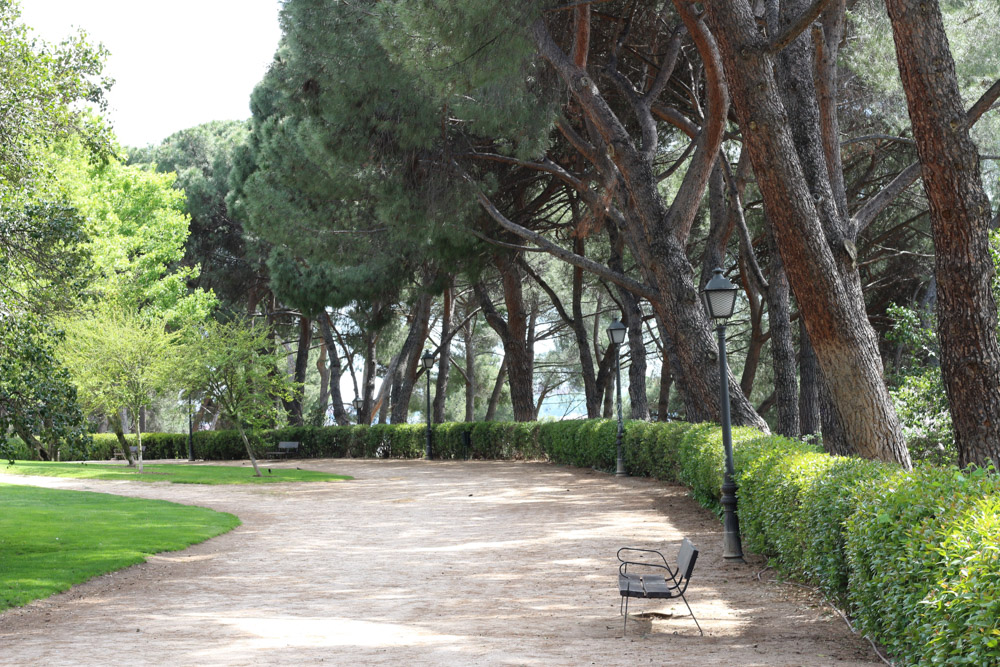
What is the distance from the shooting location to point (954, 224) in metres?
7.09

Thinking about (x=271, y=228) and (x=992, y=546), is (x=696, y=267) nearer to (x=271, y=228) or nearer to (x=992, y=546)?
(x=271, y=228)

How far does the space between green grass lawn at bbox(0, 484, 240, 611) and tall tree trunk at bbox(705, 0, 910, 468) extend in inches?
280

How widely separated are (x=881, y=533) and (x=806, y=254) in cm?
410

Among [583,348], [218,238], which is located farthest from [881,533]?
[218,238]

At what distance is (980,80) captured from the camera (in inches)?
625

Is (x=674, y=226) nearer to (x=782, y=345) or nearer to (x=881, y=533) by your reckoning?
(x=782, y=345)

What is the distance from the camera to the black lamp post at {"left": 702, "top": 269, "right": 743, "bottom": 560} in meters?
8.67

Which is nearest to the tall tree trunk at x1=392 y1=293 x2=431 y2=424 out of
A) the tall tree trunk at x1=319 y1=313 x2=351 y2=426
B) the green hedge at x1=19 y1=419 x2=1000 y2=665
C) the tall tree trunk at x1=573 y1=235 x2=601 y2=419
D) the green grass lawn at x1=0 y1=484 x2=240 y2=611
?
the tall tree trunk at x1=319 y1=313 x2=351 y2=426

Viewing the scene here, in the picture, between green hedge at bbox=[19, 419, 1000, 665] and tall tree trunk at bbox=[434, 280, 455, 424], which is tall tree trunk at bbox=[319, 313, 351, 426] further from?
green hedge at bbox=[19, 419, 1000, 665]

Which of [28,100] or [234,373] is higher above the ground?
[28,100]

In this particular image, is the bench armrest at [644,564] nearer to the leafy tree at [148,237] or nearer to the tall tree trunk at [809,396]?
the tall tree trunk at [809,396]

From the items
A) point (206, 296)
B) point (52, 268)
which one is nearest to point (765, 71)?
point (52, 268)

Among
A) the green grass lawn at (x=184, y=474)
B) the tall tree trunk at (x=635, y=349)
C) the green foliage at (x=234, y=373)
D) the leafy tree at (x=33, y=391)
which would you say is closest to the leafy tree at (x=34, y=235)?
the leafy tree at (x=33, y=391)

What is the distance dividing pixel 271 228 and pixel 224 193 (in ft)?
47.6
